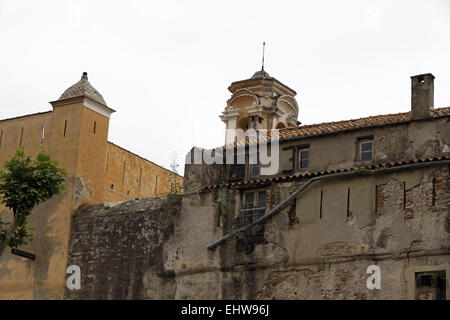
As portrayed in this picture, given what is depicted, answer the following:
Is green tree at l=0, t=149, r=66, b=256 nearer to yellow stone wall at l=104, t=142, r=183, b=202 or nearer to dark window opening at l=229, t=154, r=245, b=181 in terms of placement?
dark window opening at l=229, t=154, r=245, b=181

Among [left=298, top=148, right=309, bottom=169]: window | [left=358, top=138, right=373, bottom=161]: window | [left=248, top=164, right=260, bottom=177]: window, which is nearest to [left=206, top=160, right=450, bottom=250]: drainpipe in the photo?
[left=358, top=138, right=373, bottom=161]: window

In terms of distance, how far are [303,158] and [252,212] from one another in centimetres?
233

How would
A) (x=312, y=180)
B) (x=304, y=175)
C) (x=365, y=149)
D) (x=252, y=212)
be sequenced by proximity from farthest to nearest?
(x=252, y=212), (x=365, y=149), (x=304, y=175), (x=312, y=180)

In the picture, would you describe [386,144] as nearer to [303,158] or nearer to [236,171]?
[303,158]

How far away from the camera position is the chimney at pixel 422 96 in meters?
28.9

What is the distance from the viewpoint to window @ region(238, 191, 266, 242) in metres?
29.2

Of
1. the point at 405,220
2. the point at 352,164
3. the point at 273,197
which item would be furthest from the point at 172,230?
the point at 405,220

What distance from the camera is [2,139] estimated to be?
3559 cm

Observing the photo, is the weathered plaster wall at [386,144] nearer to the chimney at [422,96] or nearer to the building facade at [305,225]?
the building facade at [305,225]

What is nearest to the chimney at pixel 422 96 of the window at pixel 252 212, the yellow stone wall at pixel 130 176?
the window at pixel 252 212

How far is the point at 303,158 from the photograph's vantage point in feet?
100

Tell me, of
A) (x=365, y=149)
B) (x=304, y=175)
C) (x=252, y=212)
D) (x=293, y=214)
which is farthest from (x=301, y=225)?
(x=365, y=149)

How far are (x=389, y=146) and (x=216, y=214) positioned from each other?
548 cm
